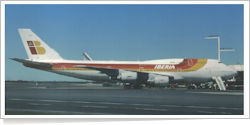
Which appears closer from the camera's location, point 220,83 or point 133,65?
point 220,83

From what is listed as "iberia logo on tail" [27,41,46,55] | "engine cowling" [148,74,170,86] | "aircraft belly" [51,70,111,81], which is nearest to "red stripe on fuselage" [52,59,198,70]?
"aircraft belly" [51,70,111,81]

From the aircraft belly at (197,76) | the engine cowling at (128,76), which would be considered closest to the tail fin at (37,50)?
the engine cowling at (128,76)

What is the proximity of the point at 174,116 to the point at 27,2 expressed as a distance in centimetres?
826

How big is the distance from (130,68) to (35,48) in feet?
36.5

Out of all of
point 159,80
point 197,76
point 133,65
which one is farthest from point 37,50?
point 197,76

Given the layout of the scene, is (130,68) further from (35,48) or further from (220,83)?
(35,48)

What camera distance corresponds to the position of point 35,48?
38.4 meters

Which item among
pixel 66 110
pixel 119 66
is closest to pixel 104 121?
pixel 66 110

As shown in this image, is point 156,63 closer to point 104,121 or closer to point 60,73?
point 60,73

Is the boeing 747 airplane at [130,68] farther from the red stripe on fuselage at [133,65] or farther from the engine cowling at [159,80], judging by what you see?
the engine cowling at [159,80]

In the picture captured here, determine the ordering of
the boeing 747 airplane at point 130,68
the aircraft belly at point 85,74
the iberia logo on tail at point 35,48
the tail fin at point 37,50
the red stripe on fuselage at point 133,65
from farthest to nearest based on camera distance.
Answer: the aircraft belly at point 85,74 < the red stripe on fuselage at point 133,65 < the iberia logo on tail at point 35,48 < the tail fin at point 37,50 < the boeing 747 airplane at point 130,68

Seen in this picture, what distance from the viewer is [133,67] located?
3928 centimetres

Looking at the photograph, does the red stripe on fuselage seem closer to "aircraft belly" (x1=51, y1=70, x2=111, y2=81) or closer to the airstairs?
"aircraft belly" (x1=51, y1=70, x2=111, y2=81)

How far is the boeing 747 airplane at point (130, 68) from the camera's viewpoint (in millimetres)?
37188
